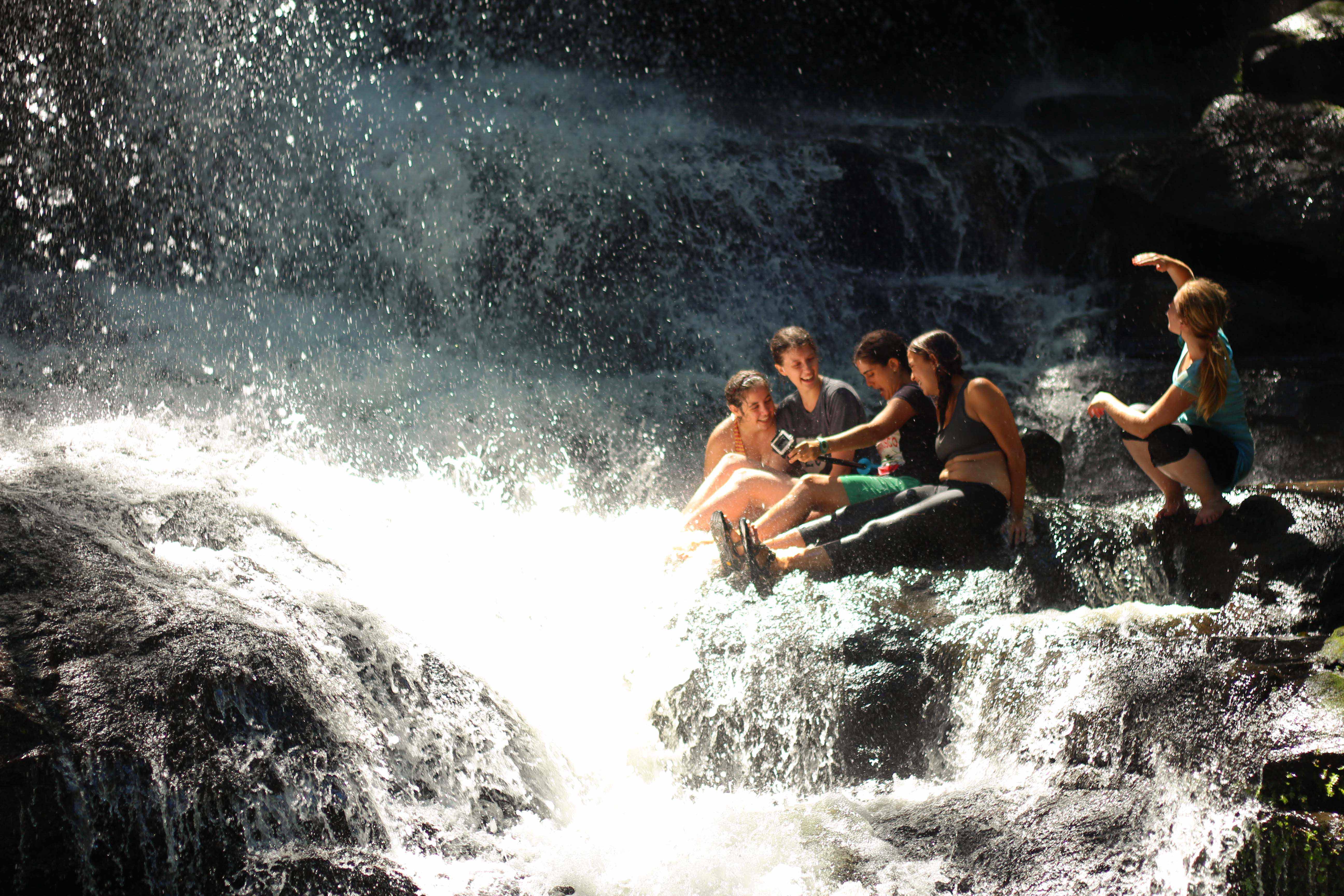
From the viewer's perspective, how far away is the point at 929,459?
4996mm

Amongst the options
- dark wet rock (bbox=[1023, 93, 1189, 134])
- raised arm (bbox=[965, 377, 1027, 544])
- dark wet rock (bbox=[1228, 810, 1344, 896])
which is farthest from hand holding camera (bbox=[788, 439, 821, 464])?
dark wet rock (bbox=[1023, 93, 1189, 134])

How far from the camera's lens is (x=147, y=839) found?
2734mm

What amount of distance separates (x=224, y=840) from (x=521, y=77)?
1034cm

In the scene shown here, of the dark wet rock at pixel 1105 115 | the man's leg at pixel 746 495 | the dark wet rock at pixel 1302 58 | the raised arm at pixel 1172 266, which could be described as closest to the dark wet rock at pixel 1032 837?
the man's leg at pixel 746 495

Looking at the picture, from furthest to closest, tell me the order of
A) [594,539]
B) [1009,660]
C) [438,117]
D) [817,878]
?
[438,117]
[594,539]
[1009,660]
[817,878]

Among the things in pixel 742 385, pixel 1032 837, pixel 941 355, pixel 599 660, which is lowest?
pixel 1032 837

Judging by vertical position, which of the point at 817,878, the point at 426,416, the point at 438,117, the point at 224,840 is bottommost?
the point at 817,878

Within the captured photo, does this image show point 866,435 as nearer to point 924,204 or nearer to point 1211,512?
point 1211,512

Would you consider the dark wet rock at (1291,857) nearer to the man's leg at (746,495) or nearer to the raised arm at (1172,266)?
the raised arm at (1172,266)

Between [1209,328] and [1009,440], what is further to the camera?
[1009,440]

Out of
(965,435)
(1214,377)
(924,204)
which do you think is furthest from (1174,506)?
(924,204)

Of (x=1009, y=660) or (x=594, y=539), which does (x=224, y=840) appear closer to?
(x=1009, y=660)

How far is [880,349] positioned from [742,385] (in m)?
0.82

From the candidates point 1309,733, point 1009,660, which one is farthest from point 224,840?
point 1309,733
